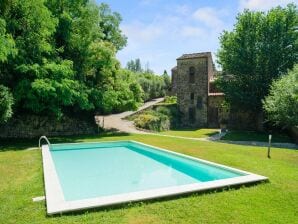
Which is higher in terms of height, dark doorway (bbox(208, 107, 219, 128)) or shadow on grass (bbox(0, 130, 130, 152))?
dark doorway (bbox(208, 107, 219, 128))

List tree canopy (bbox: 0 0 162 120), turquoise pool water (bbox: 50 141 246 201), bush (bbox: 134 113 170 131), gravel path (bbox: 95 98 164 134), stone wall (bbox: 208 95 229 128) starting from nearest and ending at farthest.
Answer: turquoise pool water (bbox: 50 141 246 201), tree canopy (bbox: 0 0 162 120), gravel path (bbox: 95 98 164 134), bush (bbox: 134 113 170 131), stone wall (bbox: 208 95 229 128)

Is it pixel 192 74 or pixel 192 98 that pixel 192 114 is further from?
pixel 192 74

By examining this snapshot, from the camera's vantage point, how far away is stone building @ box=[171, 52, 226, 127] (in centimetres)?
3462

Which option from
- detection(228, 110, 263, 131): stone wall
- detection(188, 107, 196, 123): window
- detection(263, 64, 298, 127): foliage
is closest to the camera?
detection(263, 64, 298, 127): foliage

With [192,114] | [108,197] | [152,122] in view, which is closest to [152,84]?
[192,114]

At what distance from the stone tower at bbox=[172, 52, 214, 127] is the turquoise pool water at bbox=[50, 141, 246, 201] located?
19.7m

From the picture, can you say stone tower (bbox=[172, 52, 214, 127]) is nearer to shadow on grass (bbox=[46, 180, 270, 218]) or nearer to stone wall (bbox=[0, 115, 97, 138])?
stone wall (bbox=[0, 115, 97, 138])

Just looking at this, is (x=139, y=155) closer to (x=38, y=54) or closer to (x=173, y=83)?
(x=38, y=54)

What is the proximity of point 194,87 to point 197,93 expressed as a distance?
2.79 feet

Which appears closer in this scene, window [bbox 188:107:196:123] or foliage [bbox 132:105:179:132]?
foliage [bbox 132:105:179:132]

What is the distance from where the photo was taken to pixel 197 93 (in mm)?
35438

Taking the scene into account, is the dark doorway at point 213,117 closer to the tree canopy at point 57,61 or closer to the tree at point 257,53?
the tree at point 257,53

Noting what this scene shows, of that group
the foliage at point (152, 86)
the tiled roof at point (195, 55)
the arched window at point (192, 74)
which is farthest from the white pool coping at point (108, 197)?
the foliage at point (152, 86)

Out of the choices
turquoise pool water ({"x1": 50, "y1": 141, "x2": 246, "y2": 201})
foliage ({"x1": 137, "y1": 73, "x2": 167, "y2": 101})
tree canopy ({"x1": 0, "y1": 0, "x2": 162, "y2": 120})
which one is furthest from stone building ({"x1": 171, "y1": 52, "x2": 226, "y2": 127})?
turquoise pool water ({"x1": 50, "y1": 141, "x2": 246, "y2": 201})
